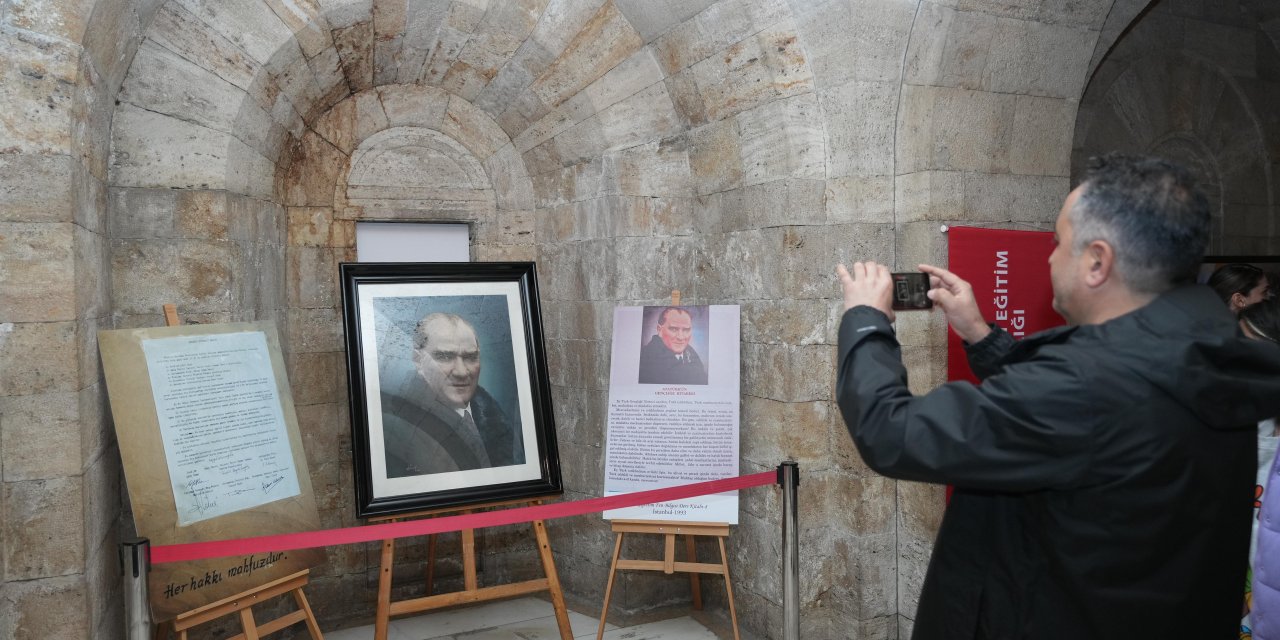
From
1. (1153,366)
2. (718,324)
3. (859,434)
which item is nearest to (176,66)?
(718,324)

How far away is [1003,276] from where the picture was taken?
10.8ft

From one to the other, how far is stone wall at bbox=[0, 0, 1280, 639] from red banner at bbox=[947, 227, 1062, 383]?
0.09m

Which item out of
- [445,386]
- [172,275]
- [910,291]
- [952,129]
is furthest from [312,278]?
[910,291]

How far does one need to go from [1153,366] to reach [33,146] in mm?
2837

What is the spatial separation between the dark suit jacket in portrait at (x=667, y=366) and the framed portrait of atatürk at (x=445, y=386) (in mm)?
436

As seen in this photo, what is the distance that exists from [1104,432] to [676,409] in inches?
92.4

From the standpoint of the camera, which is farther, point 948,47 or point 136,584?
point 948,47

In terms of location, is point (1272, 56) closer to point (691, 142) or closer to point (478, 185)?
point (691, 142)

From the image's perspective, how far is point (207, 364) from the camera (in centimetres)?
294

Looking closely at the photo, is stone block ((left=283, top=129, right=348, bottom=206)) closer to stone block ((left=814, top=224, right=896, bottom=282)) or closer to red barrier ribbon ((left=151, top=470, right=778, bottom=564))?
red barrier ribbon ((left=151, top=470, right=778, bottom=564))

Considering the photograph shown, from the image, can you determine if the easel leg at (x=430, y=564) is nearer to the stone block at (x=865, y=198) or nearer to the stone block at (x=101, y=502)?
the stone block at (x=101, y=502)

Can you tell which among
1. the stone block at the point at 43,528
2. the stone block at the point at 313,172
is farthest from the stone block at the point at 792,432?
the stone block at the point at 43,528

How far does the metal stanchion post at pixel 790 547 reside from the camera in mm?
2779

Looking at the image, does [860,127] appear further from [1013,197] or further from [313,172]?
[313,172]
